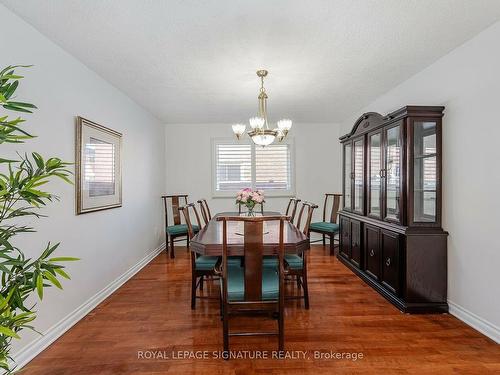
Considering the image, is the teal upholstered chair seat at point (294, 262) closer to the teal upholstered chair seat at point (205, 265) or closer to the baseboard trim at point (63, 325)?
the teal upholstered chair seat at point (205, 265)

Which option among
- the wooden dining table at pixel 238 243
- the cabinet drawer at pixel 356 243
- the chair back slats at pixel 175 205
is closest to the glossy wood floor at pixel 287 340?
the cabinet drawer at pixel 356 243

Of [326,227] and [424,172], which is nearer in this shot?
[424,172]

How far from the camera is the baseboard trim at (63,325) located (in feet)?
6.63

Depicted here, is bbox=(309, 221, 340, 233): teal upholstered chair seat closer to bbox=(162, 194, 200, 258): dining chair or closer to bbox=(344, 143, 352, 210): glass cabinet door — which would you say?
bbox=(344, 143, 352, 210): glass cabinet door

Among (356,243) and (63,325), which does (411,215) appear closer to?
(356,243)

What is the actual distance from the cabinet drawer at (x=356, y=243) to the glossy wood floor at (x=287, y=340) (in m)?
0.60

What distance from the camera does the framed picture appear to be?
2.72m

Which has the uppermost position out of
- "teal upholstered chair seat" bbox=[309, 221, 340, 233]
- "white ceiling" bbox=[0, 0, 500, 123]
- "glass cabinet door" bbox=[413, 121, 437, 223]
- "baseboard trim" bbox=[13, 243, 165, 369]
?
"white ceiling" bbox=[0, 0, 500, 123]

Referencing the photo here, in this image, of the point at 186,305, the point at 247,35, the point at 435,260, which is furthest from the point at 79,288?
the point at 435,260

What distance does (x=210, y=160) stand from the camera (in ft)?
18.6

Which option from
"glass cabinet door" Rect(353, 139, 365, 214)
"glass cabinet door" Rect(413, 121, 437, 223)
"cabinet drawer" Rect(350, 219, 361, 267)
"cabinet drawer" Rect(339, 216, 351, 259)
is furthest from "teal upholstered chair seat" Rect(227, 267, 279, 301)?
"cabinet drawer" Rect(339, 216, 351, 259)

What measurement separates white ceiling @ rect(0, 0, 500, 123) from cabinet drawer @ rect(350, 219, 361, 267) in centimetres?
178

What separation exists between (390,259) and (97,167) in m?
3.22

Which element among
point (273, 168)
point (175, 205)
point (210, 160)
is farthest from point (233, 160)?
point (175, 205)
